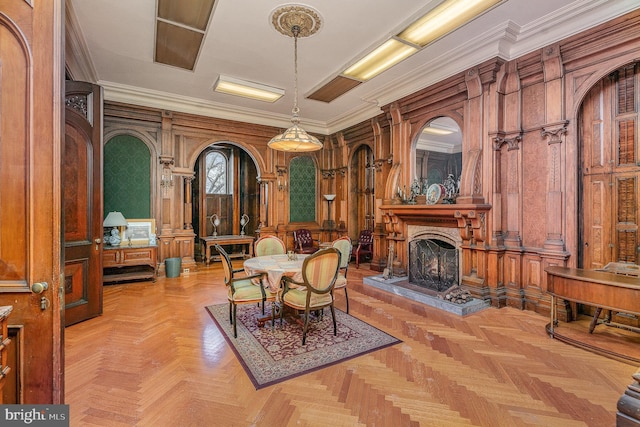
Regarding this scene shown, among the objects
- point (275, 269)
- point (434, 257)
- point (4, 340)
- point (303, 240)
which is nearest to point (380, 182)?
point (434, 257)

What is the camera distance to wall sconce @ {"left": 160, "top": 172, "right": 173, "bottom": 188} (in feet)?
20.0

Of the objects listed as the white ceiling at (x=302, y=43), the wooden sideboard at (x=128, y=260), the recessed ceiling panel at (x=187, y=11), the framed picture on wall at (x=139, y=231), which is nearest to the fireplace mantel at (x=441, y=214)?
the white ceiling at (x=302, y=43)

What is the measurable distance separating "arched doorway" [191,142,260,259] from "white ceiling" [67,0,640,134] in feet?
7.62

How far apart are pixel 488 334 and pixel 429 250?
191 centimetres

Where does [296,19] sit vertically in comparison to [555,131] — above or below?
above

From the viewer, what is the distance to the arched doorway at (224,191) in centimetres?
806

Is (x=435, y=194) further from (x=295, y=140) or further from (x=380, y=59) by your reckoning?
(x=295, y=140)

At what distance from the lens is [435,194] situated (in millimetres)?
4848

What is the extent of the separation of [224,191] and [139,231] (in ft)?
9.84

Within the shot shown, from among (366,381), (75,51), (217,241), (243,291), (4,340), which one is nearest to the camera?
(4,340)

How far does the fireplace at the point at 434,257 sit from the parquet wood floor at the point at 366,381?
42.8 inches

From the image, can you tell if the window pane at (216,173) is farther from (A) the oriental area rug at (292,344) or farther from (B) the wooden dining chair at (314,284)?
(B) the wooden dining chair at (314,284)

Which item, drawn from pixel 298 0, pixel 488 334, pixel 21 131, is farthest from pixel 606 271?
pixel 21 131

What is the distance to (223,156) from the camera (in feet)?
27.7
